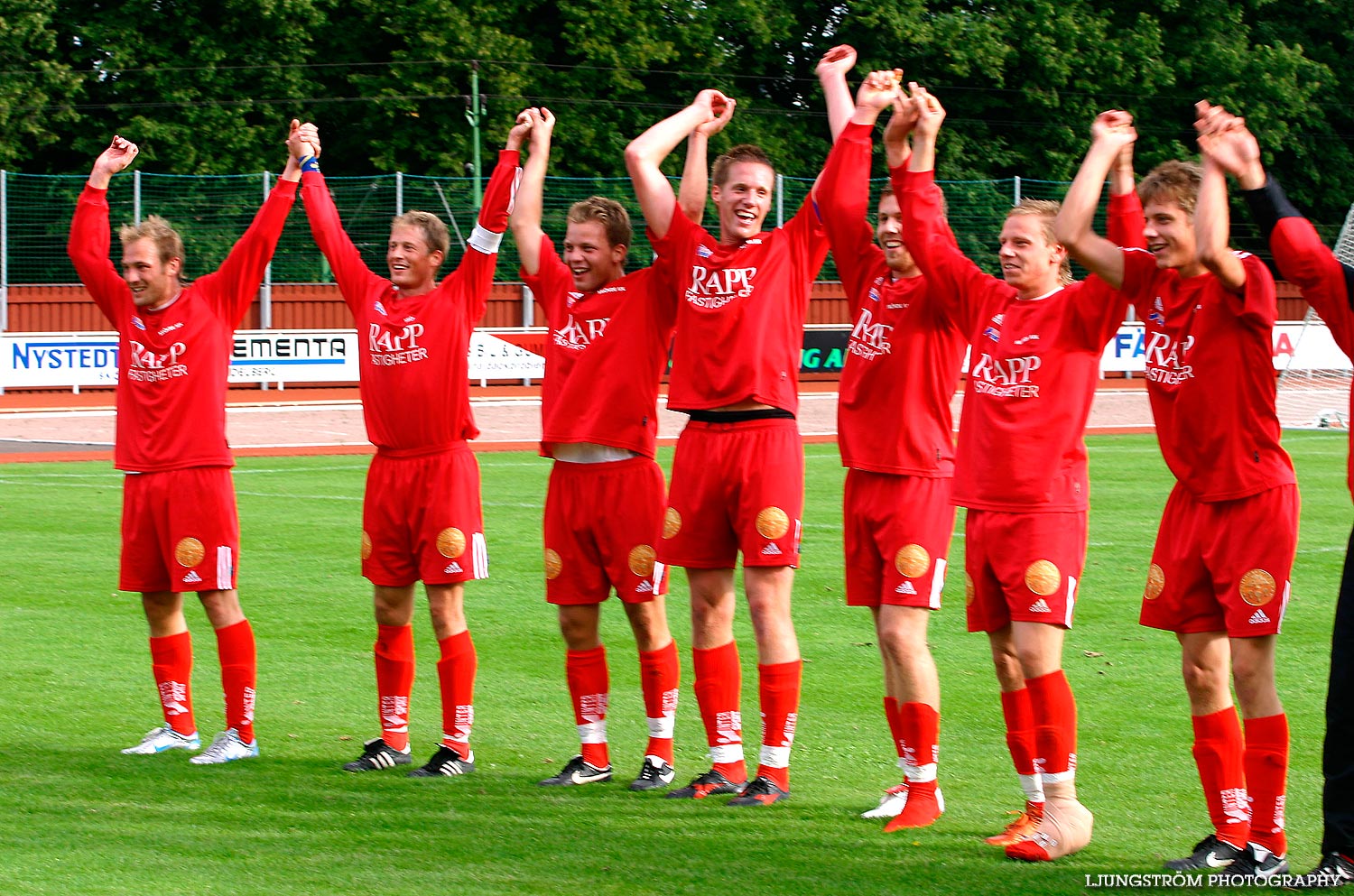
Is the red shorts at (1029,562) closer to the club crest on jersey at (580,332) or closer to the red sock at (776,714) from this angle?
the red sock at (776,714)

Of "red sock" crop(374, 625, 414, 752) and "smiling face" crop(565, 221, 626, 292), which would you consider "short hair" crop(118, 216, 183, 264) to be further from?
"red sock" crop(374, 625, 414, 752)

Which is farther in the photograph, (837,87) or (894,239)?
(837,87)

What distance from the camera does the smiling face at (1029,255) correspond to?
5371mm

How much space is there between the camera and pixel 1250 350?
488 cm

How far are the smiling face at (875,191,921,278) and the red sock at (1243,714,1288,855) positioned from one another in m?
1.93

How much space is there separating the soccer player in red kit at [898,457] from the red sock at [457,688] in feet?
5.56

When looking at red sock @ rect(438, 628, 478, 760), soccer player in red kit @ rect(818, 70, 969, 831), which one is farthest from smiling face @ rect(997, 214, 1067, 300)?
red sock @ rect(438, 628, 478, 760)

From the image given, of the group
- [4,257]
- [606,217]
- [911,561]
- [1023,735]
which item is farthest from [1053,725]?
[4,257]

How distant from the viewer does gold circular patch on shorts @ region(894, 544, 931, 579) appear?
565cm

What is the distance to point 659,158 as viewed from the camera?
6.29 m

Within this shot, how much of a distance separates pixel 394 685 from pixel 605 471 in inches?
51.5

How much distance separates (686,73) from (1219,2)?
14.7 meters

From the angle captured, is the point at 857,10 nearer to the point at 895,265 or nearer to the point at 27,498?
the point at 27,498

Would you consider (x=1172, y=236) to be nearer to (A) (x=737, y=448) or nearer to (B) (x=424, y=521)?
(A) (x=737, y=448)
